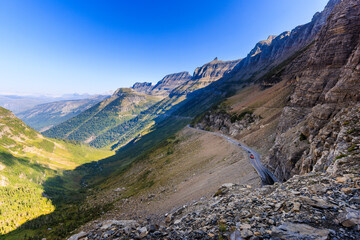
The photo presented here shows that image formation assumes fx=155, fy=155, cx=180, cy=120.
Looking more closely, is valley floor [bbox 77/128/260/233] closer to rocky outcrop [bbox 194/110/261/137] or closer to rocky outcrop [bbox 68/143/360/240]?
rocky outcrop [bbox 68/143/360/240]

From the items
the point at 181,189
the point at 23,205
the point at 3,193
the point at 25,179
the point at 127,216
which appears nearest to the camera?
the point at 127,216

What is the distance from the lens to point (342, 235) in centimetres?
780

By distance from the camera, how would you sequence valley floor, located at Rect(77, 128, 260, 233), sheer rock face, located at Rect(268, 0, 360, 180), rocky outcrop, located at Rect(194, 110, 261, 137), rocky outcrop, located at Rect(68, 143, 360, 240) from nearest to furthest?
rocky outcrop, located at Rect(68, 143, 360, 240) → sheer rock face, located at Rect(268, 0, 360, 180) → valley floor, located at Rect(77, 128, 260, 233) → rocky outcrop, located at Rect(194, 110, 261, 137)

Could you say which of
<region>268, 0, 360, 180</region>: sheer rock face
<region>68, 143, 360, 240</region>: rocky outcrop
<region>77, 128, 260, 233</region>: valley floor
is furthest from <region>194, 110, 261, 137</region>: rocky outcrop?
<region>68, 143, 360, 240</region>: rocky outcrop

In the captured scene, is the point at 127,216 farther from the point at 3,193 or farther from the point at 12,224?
the point at 3,193

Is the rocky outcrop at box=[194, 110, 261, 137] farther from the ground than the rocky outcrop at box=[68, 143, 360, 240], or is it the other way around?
the rocky outcrop at box=[68, 143, 360, 240]

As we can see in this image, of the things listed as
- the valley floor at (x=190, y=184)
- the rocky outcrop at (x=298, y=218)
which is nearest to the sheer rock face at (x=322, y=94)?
the rocky outcrop at (x=298, y=218)

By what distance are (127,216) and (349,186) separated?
4530 centimetres

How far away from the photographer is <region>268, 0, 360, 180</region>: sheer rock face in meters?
30.5

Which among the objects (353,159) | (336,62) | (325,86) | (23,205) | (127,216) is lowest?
(23,205)

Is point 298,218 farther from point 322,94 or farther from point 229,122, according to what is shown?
point 229,122

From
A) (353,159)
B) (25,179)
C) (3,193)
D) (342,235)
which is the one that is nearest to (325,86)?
(353,159)

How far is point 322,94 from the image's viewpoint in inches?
1636

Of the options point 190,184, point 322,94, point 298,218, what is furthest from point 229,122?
point 298,218
